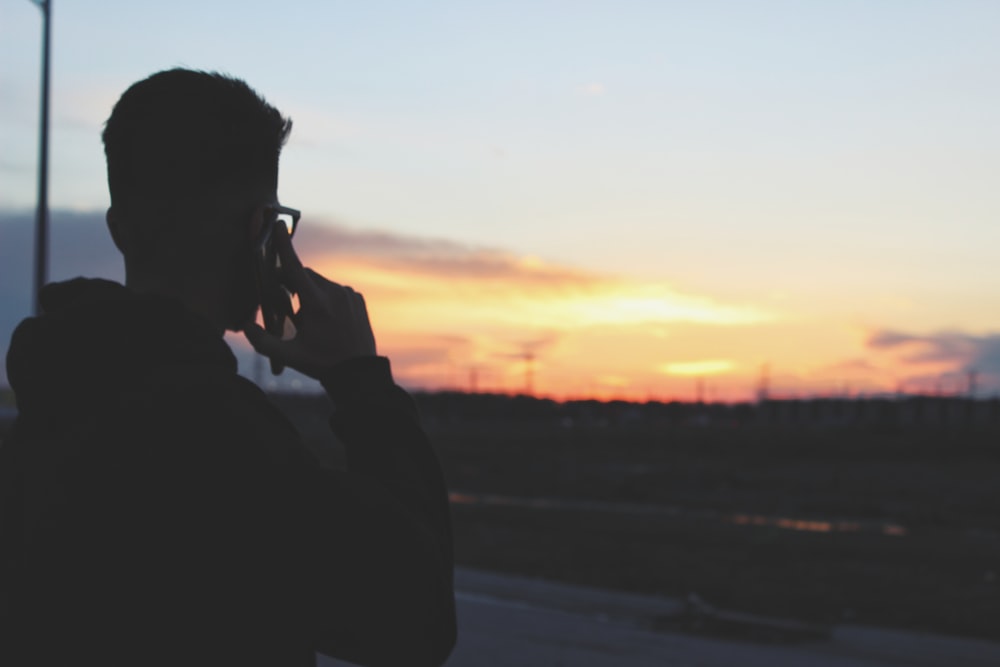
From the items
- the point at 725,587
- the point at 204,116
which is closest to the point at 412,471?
the point at 204,116

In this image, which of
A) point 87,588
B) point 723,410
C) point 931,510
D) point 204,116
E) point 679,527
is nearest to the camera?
point 87,588

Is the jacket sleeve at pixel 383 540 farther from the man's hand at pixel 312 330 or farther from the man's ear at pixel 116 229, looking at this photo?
the man's ear at pixel 116 229

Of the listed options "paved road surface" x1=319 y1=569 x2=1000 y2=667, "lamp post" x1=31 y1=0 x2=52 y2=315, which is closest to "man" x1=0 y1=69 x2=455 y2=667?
"paved road surface" x1=319 y1=569 x2=1000 y2=667

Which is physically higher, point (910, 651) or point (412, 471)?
point (412, 471)

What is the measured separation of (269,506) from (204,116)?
57 cm

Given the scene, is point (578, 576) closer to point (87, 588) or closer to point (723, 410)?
point (87, 588)

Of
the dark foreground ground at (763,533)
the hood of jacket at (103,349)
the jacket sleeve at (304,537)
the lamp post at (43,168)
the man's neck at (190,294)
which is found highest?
the lamp post at (43,168)

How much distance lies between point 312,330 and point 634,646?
10.3 meters

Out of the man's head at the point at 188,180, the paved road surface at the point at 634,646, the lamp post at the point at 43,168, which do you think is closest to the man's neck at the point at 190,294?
the man's head at the point at 188,180

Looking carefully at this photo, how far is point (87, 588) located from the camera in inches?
59.8

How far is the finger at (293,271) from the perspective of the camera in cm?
174

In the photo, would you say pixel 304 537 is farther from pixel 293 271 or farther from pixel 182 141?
pixel 182 141

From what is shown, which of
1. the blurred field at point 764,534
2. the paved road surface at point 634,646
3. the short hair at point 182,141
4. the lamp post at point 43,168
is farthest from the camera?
the lamp post at point 43,168

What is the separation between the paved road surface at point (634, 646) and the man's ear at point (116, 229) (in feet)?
29.0
